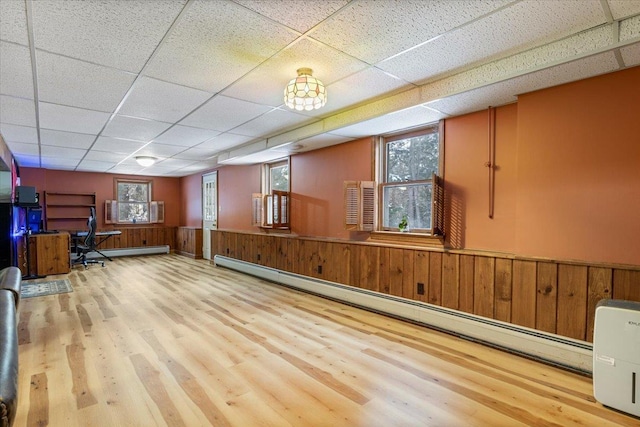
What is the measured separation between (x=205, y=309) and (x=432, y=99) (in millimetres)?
3532

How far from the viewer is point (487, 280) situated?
2992mm

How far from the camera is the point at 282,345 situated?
2965 mm

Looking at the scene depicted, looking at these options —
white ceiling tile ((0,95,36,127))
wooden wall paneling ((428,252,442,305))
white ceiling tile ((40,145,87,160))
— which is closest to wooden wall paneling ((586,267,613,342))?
wooden wall paneling ((428,252,442,305))

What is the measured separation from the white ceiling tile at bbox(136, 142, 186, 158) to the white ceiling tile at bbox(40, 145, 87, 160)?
3.21 feet

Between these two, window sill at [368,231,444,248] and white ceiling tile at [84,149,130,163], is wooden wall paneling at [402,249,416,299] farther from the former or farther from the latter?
white ceiling tile at [84,149,130,163]

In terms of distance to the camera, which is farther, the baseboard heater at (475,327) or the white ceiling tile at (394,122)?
the white ceiling tile at (394,122)

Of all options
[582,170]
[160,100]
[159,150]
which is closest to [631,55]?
[582,170]

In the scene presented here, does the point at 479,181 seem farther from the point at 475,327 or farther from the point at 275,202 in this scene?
the point at 275,202

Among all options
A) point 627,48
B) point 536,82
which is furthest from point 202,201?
point 627,48

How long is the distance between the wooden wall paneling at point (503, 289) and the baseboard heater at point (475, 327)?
79 millimetres

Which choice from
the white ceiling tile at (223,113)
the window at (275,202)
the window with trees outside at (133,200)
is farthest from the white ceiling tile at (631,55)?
the window with trees outside at (133,200)

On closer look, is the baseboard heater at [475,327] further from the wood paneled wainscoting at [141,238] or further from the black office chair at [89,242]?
the wood paneled wainscoting at [141,238]

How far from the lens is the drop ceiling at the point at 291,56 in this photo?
1.86 metres

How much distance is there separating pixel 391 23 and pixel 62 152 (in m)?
6.44
